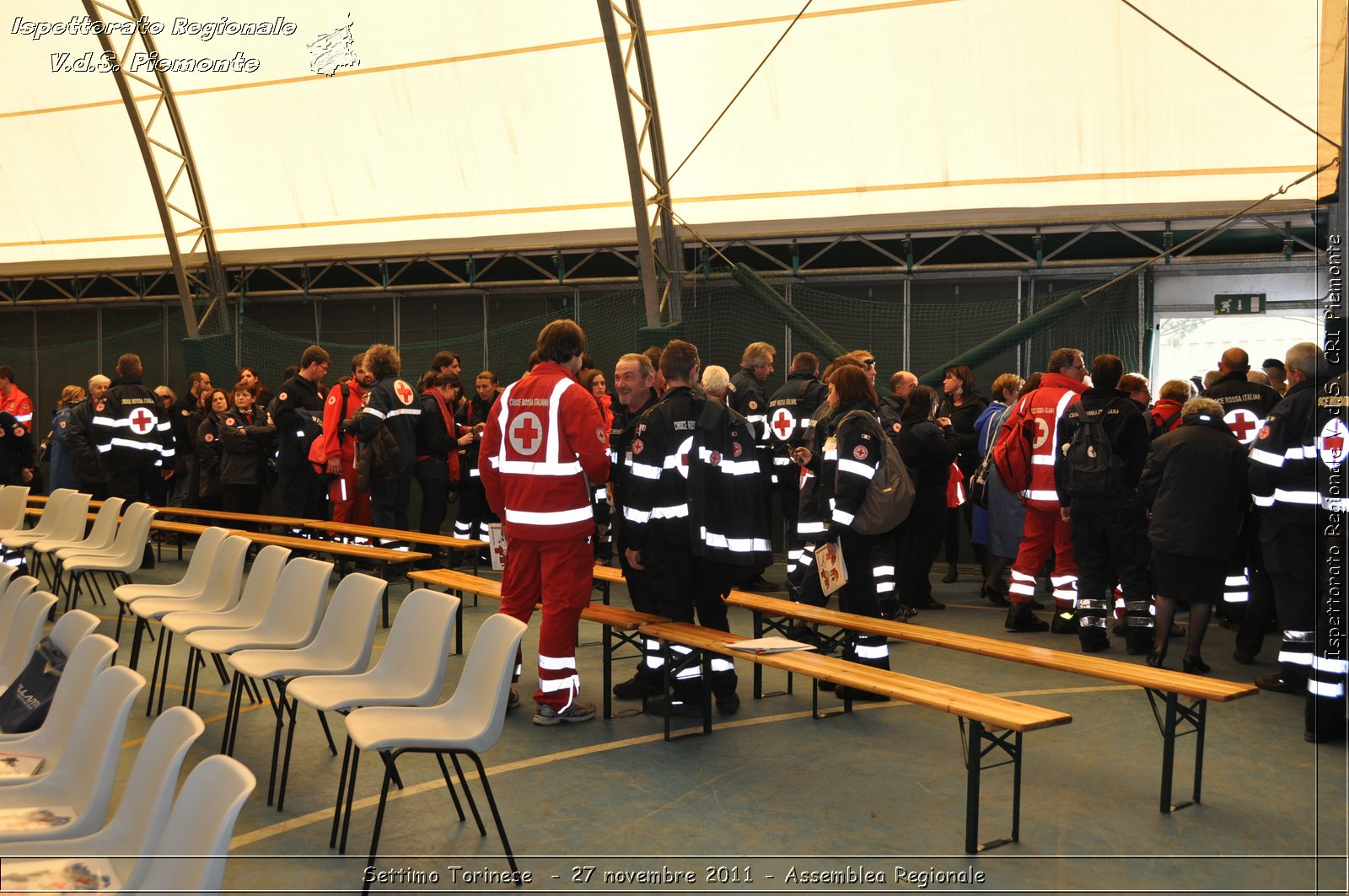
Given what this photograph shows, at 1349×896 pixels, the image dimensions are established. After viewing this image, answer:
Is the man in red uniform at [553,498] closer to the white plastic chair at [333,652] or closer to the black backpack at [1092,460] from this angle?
the white plastic chair at [333,652]

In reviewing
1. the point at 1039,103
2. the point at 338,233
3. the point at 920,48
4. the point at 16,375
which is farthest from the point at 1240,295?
the point at 16,375

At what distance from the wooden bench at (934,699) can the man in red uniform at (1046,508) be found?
7.55 feet

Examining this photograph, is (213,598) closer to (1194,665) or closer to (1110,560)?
(1110,560)

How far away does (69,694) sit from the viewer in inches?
150

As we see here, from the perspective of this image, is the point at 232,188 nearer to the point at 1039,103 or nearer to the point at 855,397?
the point at 1039,103

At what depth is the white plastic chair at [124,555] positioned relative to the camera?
7.28 metres

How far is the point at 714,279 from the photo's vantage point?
1219 cm

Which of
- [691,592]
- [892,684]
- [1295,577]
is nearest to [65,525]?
[691,592]

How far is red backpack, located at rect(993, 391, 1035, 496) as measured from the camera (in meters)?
7.78

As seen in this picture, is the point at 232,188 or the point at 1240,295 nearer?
the point at 1240,295

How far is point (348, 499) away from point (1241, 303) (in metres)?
8.30

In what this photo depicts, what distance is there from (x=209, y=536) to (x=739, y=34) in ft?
24.6

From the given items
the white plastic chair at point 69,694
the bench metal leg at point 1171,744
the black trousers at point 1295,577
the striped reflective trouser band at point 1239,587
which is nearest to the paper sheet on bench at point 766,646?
the bench metal leg at point 1171,744

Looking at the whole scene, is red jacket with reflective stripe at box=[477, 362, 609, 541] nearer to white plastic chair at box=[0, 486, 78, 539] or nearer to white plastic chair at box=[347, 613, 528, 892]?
white plastic chair at box=[347, 613, 528, 892]
